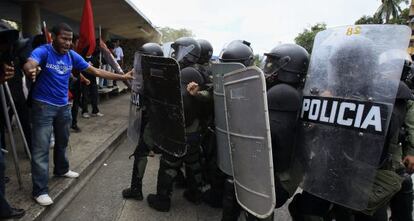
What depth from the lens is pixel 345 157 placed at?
227 centimetres

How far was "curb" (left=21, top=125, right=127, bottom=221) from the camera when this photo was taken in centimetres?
348

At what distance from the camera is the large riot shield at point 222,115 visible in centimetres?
295

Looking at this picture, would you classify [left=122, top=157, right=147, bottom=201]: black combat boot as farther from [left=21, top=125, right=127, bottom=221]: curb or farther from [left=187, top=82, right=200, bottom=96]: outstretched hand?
[left=187, top=82, right=200, bottom=96]: outstretched hand

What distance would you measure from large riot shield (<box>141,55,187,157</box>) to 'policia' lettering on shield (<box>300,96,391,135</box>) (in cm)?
125

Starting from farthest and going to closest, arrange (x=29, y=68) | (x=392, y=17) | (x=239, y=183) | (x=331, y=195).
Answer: (x=392, y=17) → (x=29, y=68) → (x=239, y=183) → (x=331, y=195)

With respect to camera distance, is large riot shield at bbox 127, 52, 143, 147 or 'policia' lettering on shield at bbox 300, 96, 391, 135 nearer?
'policia' lettering on shield at bbox 300, 96, 391, 135

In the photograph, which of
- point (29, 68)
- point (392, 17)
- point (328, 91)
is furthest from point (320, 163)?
point (392, 17)

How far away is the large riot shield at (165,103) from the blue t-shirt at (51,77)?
2.71 ft

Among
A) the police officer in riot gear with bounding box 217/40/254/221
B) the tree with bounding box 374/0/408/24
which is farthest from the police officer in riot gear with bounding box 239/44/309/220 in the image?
the tree with bounding box 374/0/408/24

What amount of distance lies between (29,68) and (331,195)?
8.50 ft

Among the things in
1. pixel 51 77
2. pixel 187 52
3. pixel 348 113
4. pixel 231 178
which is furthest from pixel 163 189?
pixel 348 113

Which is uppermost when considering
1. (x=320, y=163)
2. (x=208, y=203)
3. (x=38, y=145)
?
(x=320, y=163)

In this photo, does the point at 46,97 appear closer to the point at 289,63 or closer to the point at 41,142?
the point at 41,142

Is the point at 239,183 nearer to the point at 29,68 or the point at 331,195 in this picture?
the point at 331,195
